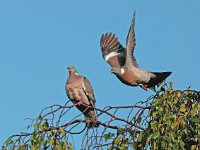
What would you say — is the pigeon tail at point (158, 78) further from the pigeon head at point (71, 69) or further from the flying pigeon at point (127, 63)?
the pigeon head at point (71, 69)

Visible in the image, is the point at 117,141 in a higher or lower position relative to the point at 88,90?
lower

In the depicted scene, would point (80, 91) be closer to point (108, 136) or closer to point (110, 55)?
point (110, 55)

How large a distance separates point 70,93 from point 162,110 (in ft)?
11.1

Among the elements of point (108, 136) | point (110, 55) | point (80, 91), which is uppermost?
point (110, 55)

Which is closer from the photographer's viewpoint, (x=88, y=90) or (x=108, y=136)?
(x=108, y=136)

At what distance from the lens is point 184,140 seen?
3686 mm

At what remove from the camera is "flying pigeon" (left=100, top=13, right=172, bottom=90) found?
6.71 m

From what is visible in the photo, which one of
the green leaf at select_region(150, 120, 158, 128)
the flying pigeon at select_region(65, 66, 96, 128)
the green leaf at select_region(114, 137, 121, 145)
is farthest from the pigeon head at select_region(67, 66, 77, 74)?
the green leaf at select_region(150, 120, 158, 128)

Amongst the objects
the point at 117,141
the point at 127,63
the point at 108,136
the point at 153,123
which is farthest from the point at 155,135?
the point at 127,63

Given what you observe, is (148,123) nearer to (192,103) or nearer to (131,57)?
(192,103)

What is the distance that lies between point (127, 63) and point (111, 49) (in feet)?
2.23

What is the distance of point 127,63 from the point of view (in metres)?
7.19

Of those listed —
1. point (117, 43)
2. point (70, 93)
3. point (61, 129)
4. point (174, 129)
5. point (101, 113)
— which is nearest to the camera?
point (174, 129)

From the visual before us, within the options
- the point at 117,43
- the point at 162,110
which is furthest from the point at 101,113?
the point at 117,43
